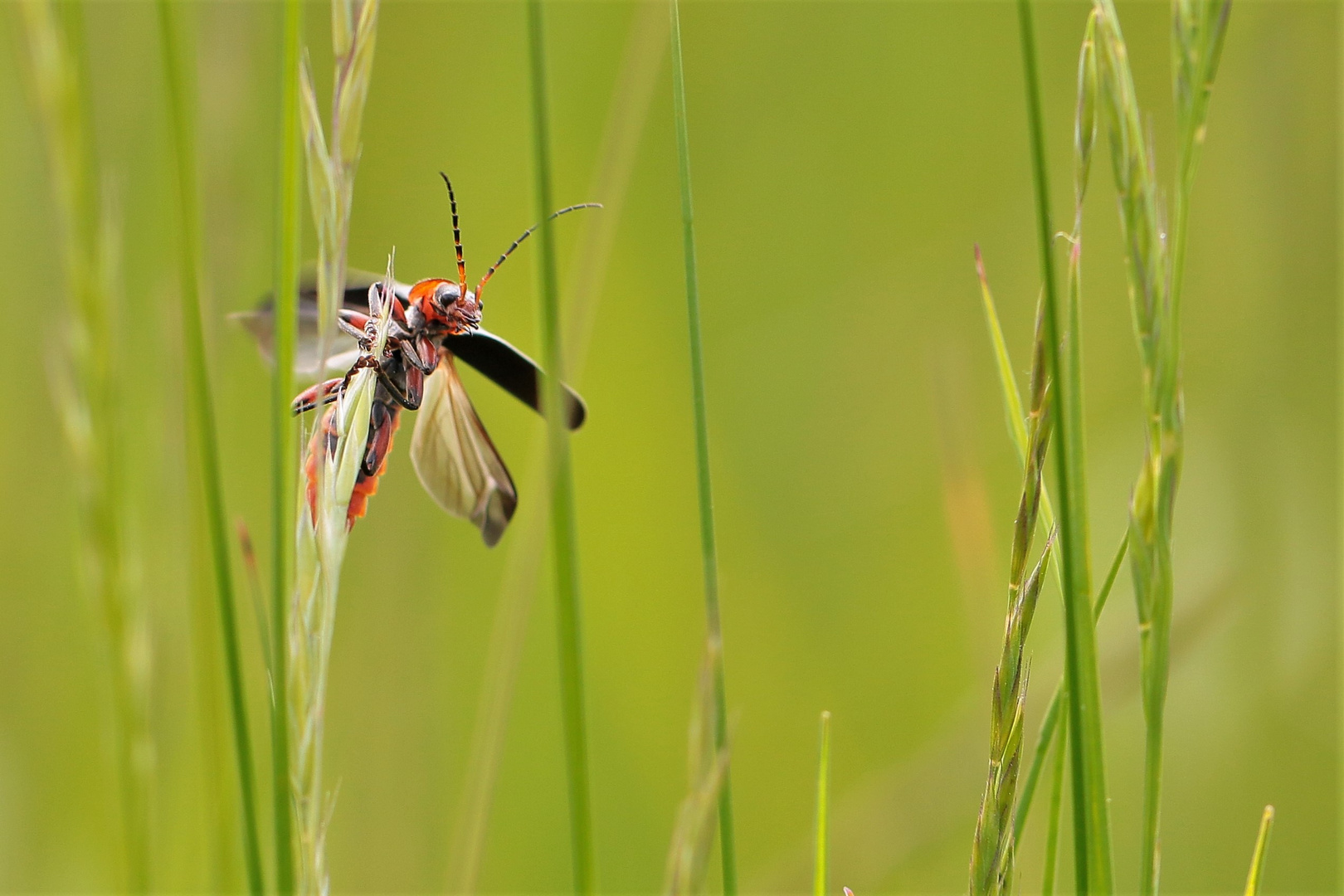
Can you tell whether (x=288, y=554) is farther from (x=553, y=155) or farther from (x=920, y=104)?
(x=920, y=104)

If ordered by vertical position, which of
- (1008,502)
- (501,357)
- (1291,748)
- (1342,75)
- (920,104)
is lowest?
(1291,748)

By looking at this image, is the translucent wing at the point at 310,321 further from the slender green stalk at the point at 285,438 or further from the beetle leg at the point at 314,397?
the slender green stalk at the point at 285,438

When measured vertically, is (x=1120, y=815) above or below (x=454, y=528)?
below

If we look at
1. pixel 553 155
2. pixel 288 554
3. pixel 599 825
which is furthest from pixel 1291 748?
pixel 553 155

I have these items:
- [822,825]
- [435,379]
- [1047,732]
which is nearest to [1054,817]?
[1047,732]

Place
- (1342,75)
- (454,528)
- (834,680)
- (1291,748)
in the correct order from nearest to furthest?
(1291,748) → (1342,75) → (834,680) → (454,528)

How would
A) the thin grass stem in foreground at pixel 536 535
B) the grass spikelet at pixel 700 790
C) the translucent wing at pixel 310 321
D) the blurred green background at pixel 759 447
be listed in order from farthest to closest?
1. the blurred green background at pixel 759 447
2. the translucent wing at pixel 310 321
3. the thin grass stem in foreground at pixel 536 535
4. the grass spikelet at pixel 700 790

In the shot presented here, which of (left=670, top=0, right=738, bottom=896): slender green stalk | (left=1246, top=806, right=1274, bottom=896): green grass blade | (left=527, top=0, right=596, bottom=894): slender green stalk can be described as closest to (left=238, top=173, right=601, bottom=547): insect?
(left=670, top=0, right=738, bottom=896): slender green stalk

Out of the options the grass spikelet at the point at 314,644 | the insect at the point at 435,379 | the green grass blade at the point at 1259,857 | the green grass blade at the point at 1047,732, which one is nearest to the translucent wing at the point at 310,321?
the insect at the point at 435,379
